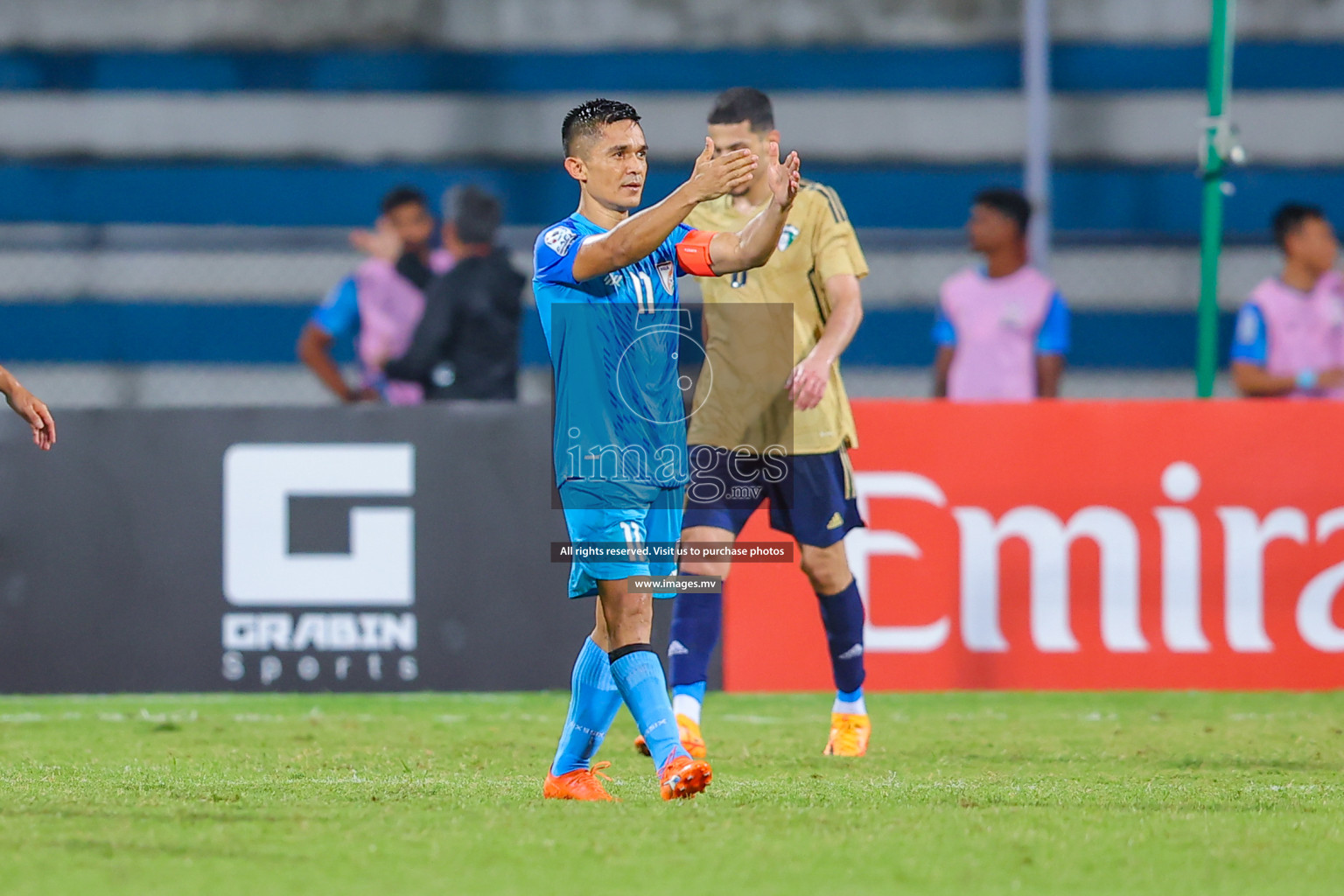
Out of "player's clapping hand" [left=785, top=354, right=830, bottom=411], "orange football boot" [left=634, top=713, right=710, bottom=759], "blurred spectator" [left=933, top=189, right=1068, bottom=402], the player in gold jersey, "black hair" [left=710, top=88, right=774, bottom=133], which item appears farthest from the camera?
"blurred spectator" [left=933, top=189, right=1068, bottom=402]

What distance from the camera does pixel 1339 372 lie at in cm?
940

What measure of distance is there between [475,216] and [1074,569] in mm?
3278

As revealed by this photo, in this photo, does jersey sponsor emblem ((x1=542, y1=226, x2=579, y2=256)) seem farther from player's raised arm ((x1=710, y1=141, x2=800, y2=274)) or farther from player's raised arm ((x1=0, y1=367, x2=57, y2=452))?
player's raised arm ((x1=0, y1=367, x2=57, y2=452))

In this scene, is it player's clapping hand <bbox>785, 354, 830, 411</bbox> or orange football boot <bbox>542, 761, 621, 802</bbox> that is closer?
orange football boot <bbox>542, 761, 621, 802</bbox>

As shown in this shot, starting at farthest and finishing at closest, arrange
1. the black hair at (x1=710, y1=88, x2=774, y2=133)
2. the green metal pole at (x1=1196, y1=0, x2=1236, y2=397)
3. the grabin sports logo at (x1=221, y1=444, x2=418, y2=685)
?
the green metal pole at (x1=1196, y1=0, x2=1236, y2=397) → the grabin sports logo at (x1=221, y1=444, x2=418, y2=685) → the black hair at (x1=710, y1=88, x2=774, y2=133)

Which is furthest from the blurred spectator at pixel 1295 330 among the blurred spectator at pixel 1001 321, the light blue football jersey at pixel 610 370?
Answer: the light blue football jersey at pixel 610 370

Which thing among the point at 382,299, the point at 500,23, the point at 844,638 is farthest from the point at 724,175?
the point at 500,23

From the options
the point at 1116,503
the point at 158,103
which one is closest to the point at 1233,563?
the point at 1116,503

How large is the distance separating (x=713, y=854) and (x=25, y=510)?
16.6ft

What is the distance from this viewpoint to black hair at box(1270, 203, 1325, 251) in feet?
31.8

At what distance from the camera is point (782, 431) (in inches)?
256

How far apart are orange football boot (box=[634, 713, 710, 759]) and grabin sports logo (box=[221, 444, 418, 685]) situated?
1999mm

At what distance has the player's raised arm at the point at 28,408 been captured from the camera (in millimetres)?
5543

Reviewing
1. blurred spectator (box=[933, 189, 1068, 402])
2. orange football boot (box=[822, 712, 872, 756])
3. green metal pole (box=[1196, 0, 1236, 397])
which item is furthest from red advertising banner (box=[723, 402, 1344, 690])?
orange football boot (box=[822, 712, 872, 756])
